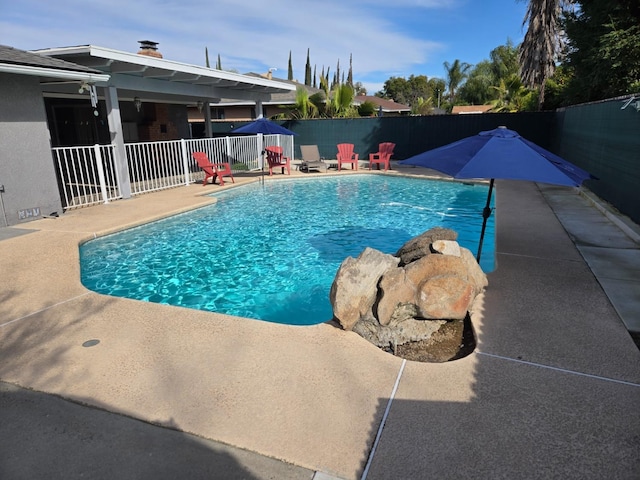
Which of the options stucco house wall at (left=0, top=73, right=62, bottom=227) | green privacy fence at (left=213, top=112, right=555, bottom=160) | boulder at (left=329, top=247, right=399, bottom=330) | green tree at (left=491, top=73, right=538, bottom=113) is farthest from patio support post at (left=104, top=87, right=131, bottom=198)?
green tree at (left=491, top=73, right=538, bottom=113)

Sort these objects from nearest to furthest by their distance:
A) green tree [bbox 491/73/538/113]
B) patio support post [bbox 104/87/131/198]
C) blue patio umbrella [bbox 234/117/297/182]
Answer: patio support post [bbox 104/87/131/198] → blue patio umbrella [bbox 234/117/297/182] → green tree [bbox 491/73/538/113]

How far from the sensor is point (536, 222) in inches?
321

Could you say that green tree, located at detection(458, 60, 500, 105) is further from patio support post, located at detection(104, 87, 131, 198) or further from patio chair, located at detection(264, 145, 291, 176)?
patio support post, located at detection(104, 87, 131, 198)

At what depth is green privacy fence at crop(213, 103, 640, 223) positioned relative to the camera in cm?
805

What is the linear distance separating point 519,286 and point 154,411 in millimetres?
4175

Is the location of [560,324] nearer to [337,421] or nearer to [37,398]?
[337,421]

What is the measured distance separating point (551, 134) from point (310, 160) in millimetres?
10047

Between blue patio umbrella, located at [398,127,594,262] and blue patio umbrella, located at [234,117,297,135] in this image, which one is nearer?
blue patio umbrella, located at [398,127,594,262]

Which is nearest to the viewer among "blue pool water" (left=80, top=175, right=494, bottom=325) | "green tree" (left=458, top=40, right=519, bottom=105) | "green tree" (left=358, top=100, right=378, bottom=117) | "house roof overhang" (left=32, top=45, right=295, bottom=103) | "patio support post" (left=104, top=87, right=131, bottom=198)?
"blue pool water" (left=80, top=175, right=494, bottom=325)

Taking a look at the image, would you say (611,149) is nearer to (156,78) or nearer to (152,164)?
(156,78)

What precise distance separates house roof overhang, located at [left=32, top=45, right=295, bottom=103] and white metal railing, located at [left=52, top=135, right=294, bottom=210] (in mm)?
1726

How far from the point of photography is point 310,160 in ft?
58.0

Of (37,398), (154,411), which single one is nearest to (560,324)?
(154,411)

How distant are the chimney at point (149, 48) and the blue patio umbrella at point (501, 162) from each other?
1384 centimetres
